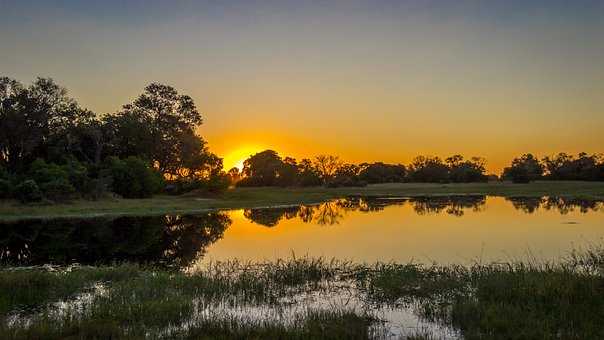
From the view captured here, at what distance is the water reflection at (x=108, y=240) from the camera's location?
2459cm

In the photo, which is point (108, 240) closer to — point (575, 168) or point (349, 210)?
point (349, 210)

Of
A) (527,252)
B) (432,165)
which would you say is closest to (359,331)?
(527,252)

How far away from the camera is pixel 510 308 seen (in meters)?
11.7

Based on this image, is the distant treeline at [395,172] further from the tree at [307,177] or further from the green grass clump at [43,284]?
the green grass clump at [43,284]

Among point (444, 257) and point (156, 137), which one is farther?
point (156, 137)

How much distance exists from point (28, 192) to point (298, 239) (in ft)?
110

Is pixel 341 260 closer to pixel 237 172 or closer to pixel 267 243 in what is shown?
pixel 267 243

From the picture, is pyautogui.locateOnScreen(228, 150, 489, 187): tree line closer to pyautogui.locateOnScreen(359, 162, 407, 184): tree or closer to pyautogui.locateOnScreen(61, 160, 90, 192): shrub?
pyautogui.locateOnScreen(359, 162, 407, 184): tree

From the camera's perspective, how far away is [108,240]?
31719 mm

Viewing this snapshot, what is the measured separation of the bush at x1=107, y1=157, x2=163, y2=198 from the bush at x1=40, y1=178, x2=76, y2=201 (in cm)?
954

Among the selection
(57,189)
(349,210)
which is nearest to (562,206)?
(349,210)

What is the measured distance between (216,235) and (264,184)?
10463 centimetres

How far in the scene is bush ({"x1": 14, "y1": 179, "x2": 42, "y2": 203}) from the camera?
165 ft

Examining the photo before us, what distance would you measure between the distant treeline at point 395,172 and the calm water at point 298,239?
287ft
